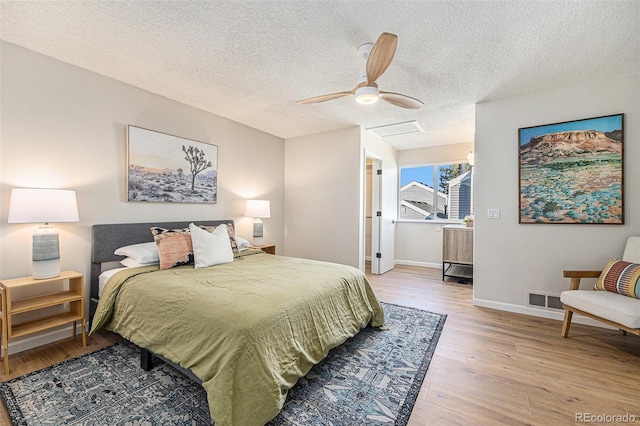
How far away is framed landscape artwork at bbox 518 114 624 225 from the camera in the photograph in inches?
110

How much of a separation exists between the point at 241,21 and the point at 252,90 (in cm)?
115

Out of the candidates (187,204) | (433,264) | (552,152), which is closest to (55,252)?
(187,204)

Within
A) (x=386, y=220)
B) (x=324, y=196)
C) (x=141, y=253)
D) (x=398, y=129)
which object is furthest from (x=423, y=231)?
(x=141, y=253)

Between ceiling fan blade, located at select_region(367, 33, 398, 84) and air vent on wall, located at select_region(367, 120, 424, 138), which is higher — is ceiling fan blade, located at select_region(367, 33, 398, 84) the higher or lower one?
the lower one

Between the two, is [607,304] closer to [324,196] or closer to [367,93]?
[367,93]

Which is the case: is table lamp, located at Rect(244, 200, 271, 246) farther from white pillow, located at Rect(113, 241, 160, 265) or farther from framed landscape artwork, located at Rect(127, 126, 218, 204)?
white pillow, located at Rect(113, 241, 160, 265)

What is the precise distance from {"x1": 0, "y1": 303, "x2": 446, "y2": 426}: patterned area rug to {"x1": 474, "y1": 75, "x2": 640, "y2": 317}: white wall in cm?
163

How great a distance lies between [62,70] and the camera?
2.58 m

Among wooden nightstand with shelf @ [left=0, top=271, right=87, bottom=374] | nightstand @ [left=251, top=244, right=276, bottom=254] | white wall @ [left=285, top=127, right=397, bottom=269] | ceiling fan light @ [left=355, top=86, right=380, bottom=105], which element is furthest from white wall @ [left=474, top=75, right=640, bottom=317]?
wooden nightstand with shelf @ [left=0, top=271, right=87, bottom=374]

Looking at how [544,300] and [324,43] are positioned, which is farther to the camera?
[544,300]

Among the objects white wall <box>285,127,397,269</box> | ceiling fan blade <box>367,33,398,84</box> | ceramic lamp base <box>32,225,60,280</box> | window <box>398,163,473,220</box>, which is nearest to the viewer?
ceiling fan blade <box>367,33,398,84</box>

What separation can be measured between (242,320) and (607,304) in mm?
2822

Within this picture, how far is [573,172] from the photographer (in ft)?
9.72

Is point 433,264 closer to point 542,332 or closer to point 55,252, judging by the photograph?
point 542,332
